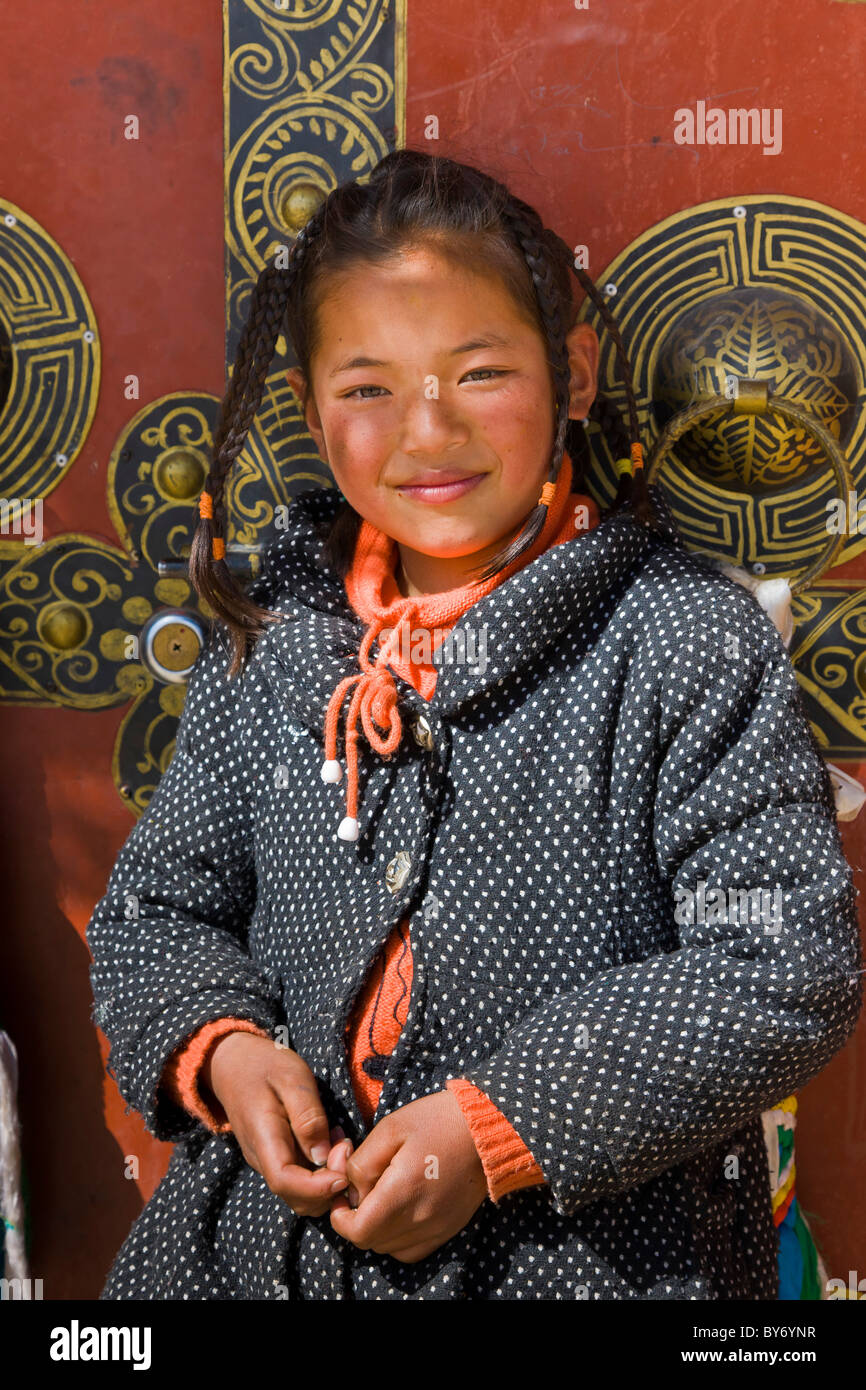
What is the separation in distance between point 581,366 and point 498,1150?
0.73 m

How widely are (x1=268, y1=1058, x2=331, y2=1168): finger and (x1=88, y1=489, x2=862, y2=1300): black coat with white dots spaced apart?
0.04 m

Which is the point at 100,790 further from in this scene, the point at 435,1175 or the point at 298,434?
the point at 435,1175

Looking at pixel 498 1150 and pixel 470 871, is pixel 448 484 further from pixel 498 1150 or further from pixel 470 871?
pixel 498 1150

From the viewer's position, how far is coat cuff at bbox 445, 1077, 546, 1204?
1038 mm

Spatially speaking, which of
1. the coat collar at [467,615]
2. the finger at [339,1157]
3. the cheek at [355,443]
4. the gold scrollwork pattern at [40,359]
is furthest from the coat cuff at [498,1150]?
the gold scrollwork pattern at [40,359]

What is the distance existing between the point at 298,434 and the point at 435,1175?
0.85m

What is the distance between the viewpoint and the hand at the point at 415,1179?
1041 mm

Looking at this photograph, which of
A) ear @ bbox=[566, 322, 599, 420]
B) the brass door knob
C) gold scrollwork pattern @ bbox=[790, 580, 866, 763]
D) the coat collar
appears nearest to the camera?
the coat collar

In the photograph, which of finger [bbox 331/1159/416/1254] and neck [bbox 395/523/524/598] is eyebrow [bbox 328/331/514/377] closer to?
neck [bbox 395/523/524/598]

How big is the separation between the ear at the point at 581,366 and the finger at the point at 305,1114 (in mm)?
675

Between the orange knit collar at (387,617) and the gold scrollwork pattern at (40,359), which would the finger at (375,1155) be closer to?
the orange knit collar at (387,617)

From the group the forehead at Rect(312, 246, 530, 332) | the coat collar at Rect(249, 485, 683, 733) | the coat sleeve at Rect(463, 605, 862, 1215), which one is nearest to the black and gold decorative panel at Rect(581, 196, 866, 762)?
the coat collar at Rect(249, 485, 683, 733)

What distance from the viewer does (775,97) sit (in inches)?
55.0
